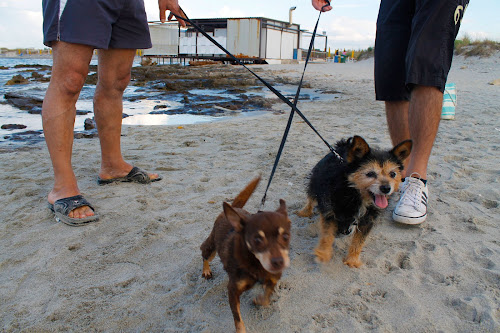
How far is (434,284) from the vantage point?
2246mm

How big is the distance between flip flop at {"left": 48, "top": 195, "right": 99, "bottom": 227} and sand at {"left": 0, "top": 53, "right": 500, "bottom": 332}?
69 mm

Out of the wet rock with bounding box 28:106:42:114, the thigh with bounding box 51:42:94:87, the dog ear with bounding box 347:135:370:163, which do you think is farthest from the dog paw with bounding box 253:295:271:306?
the wet rock with bounding box 28:106:42:114

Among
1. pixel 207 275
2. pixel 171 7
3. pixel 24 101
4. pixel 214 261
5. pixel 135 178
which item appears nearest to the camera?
pixel 207 275

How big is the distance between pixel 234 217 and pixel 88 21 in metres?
2.26

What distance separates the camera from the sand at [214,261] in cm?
198

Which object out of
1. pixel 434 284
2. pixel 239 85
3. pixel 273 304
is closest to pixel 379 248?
pixel 434 284

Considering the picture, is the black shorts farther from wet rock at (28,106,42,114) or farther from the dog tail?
wet rock at (28,106,42,114)

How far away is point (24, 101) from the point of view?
10.5m

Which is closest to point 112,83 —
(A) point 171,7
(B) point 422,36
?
(A) point 171,7

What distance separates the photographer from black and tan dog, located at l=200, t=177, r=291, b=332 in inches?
66.1

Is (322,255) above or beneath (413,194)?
beneath

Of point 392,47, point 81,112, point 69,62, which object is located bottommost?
point 81,112

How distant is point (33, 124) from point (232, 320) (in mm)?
7587

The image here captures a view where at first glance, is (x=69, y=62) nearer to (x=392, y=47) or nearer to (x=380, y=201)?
(x=380, y=201)
